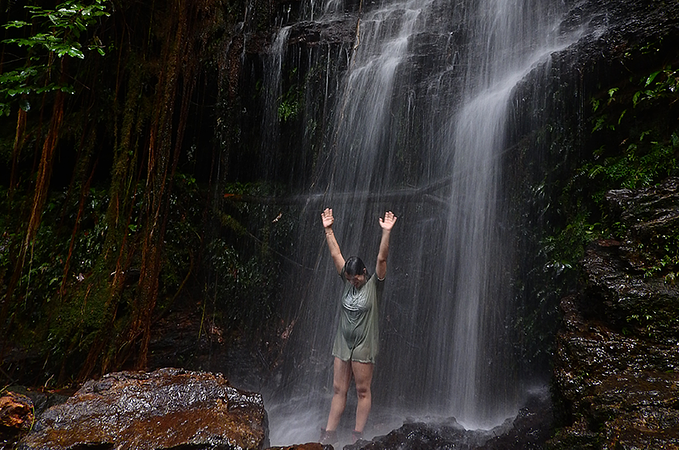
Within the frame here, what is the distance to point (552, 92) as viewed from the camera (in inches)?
192

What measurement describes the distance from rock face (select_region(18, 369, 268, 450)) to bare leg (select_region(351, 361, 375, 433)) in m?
1.09

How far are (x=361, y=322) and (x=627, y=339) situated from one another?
7.45ft

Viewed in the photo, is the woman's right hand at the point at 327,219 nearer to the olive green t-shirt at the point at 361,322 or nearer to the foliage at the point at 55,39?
the olive green t-shirt at the point at 361,322

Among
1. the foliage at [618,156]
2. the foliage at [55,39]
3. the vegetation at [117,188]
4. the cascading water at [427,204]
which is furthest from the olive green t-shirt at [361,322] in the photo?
the foliage at [55,39]

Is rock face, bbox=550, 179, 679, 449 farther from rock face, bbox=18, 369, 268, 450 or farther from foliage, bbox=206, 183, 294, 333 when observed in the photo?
foliage, bbox=206, 183, 294, 333

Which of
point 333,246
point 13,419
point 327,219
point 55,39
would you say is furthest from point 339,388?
point 55,39

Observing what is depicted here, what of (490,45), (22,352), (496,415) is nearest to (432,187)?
(490,45)

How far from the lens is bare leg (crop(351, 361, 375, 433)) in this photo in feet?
13.8

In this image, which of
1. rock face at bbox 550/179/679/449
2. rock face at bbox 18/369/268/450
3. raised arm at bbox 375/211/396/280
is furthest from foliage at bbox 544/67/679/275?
rock face at bbox 18/369/268/450

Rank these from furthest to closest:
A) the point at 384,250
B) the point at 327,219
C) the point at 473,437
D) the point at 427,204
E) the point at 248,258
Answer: the point at 248,258, the point at 427,204, the point at 327,219, the point at 384,250, the point at 473,437

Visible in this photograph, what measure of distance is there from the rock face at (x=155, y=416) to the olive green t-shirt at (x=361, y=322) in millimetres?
1094

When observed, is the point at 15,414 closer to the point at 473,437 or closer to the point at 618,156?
the point at 473,437

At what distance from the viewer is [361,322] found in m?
4.20

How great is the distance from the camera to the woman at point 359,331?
4188mm
